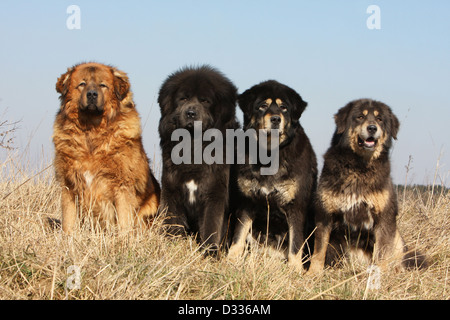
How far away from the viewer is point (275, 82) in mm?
5613

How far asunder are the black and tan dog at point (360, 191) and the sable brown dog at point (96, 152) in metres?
2.05

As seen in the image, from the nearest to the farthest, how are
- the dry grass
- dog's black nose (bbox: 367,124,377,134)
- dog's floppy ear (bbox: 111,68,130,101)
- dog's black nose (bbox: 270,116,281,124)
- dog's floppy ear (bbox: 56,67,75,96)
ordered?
the dry grass, dog's black nose (bbox: 367,124,377,134), dog's black nose (bbox: 270,116,281,124), dog's floppy ear (bbox: 56,67,75,96), dog's floppy ear (bbox: 111,68,130,101)

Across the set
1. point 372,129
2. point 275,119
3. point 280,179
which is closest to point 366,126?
point 372,129

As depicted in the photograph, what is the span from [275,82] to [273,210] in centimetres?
146

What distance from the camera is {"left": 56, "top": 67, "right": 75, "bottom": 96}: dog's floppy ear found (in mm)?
5441

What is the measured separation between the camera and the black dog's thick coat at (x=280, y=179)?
5.30m

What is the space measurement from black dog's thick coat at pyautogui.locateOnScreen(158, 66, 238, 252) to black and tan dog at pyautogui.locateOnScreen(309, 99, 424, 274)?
1.10 meters

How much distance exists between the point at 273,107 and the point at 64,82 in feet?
7.70

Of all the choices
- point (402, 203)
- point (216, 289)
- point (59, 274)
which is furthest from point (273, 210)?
point (402, 203)

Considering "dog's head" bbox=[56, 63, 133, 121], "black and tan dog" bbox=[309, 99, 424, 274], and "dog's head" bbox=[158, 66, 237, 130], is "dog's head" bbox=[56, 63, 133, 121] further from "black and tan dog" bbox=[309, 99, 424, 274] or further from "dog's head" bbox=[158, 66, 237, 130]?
"black and tan dog" bbox=[309, 99, 424, 274]

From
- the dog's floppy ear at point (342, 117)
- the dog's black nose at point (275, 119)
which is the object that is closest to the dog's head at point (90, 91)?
the dog's black nose at point (275, 119)

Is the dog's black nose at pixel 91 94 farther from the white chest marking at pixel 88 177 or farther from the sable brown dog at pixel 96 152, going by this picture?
the white chest marking at pixel 88 177

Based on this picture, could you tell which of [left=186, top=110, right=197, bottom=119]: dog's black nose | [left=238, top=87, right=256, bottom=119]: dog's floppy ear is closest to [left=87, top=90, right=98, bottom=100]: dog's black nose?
[left=186, top=110, right=197, bottom=119]: dog's black nose
